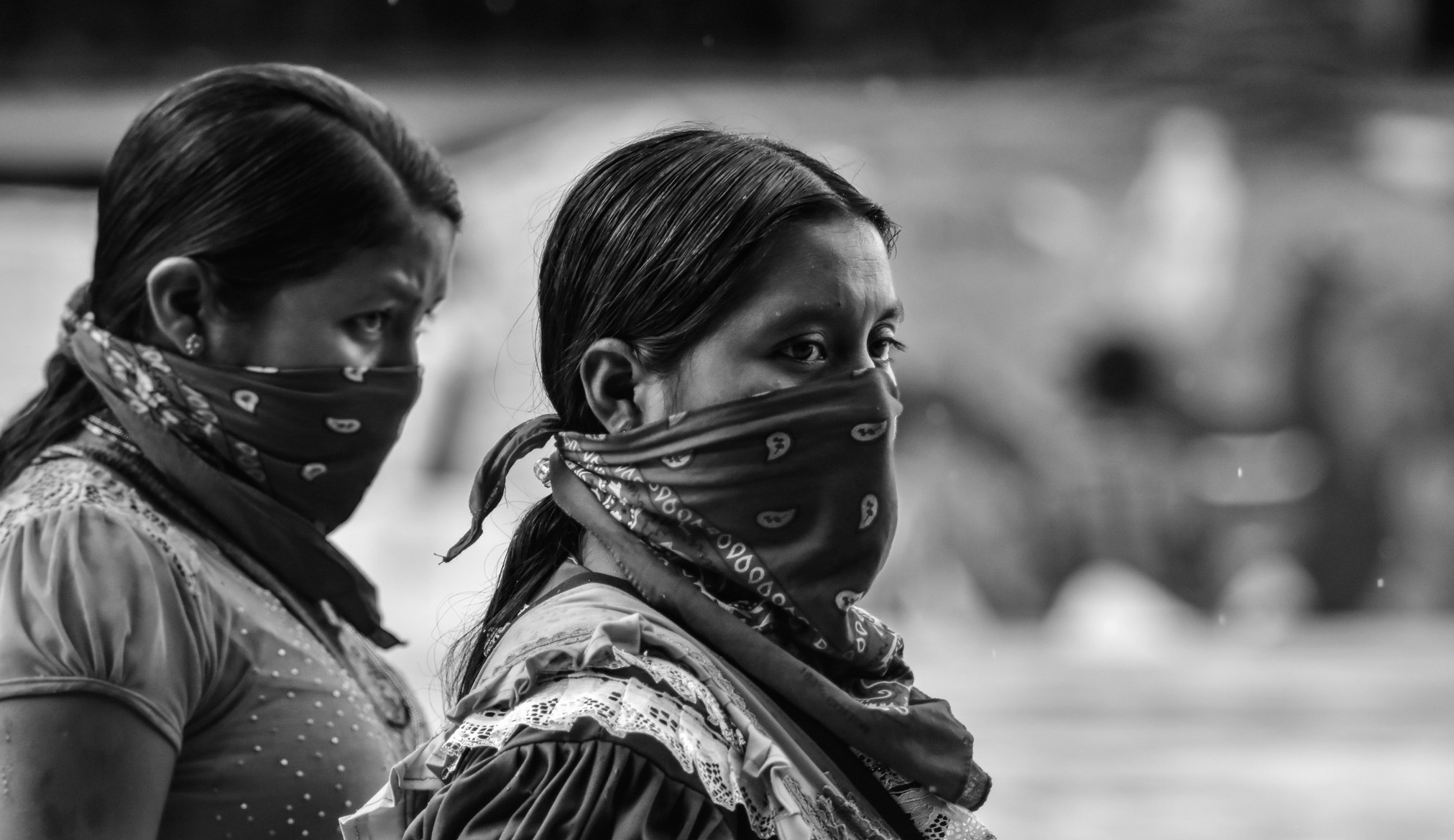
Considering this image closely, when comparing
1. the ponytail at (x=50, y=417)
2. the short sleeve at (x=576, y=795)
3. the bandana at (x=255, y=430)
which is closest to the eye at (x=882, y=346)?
the short sleeve at (x=576, y=795)

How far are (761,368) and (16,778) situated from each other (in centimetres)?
89

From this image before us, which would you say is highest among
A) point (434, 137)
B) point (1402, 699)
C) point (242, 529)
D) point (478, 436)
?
point (434, 137)

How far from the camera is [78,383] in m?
2.14

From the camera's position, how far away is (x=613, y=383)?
59.5 inches

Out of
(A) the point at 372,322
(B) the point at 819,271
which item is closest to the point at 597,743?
(B) the point at 819,271

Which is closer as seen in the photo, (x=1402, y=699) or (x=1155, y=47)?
(x=1402, y=699)

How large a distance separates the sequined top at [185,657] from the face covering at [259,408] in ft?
0.40

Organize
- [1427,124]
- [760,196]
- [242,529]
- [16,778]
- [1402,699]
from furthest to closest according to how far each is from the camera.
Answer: [1427,124], [1402,699], [242,529], [16,778], [760,196]

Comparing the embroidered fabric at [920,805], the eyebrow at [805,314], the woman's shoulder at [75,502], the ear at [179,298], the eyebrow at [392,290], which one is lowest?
the woman's shoulder at [75,502]

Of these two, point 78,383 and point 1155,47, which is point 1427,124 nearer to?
point 1155,47

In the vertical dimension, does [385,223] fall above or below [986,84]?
below

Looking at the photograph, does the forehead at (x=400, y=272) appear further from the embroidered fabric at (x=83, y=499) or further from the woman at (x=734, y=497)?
the woman at (x=734, y=497)

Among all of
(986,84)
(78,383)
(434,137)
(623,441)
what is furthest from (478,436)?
(623,441)

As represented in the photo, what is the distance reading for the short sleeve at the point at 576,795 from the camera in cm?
125
